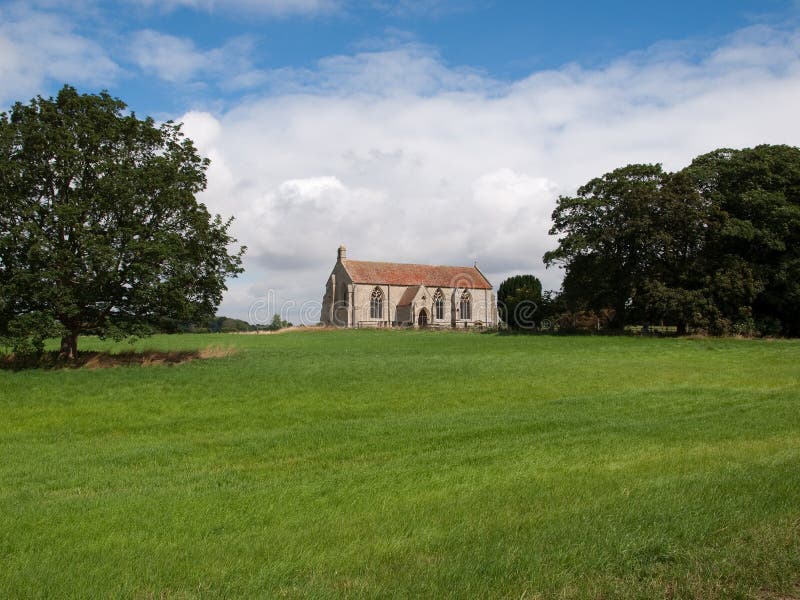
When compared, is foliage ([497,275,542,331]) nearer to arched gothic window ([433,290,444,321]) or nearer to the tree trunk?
arched gothic window ([433,290,444,321])

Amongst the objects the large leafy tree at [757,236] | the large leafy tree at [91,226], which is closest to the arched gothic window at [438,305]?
the large leafy tree at [757,236]

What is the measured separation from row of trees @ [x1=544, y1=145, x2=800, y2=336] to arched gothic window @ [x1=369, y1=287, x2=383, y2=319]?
38389mm

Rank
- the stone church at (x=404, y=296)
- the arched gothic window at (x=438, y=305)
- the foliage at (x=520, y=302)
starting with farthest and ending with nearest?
the arched gothic window at (x=438, y=305), the stone church at (x=404, y=296), the foliage at (x=520, y=302)

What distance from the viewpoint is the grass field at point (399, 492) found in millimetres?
4977

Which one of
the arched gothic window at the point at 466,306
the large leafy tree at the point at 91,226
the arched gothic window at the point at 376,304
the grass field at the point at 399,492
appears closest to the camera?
the grass field at the point at 399,492

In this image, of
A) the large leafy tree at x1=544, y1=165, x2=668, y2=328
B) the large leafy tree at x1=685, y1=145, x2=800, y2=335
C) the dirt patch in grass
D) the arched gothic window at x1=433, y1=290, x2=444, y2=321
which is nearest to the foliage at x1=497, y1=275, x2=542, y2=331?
the arched gothic window at x1=433, y1=290, x2=444, y2=321

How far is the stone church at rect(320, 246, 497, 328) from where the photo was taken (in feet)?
272

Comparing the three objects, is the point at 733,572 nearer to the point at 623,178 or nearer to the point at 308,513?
the point at 308,513

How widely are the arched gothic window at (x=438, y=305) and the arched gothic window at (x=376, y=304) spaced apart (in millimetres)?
7173

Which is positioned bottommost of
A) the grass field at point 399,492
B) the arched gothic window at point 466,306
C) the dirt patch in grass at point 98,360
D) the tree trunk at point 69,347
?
the grass field at point 399,492

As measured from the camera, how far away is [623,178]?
49.1 metres

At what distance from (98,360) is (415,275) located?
63400 millimetres

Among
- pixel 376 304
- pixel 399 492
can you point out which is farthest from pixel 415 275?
pixel 399 492

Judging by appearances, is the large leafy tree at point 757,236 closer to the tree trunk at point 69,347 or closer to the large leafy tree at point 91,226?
the large leafy tree at point 91,226
